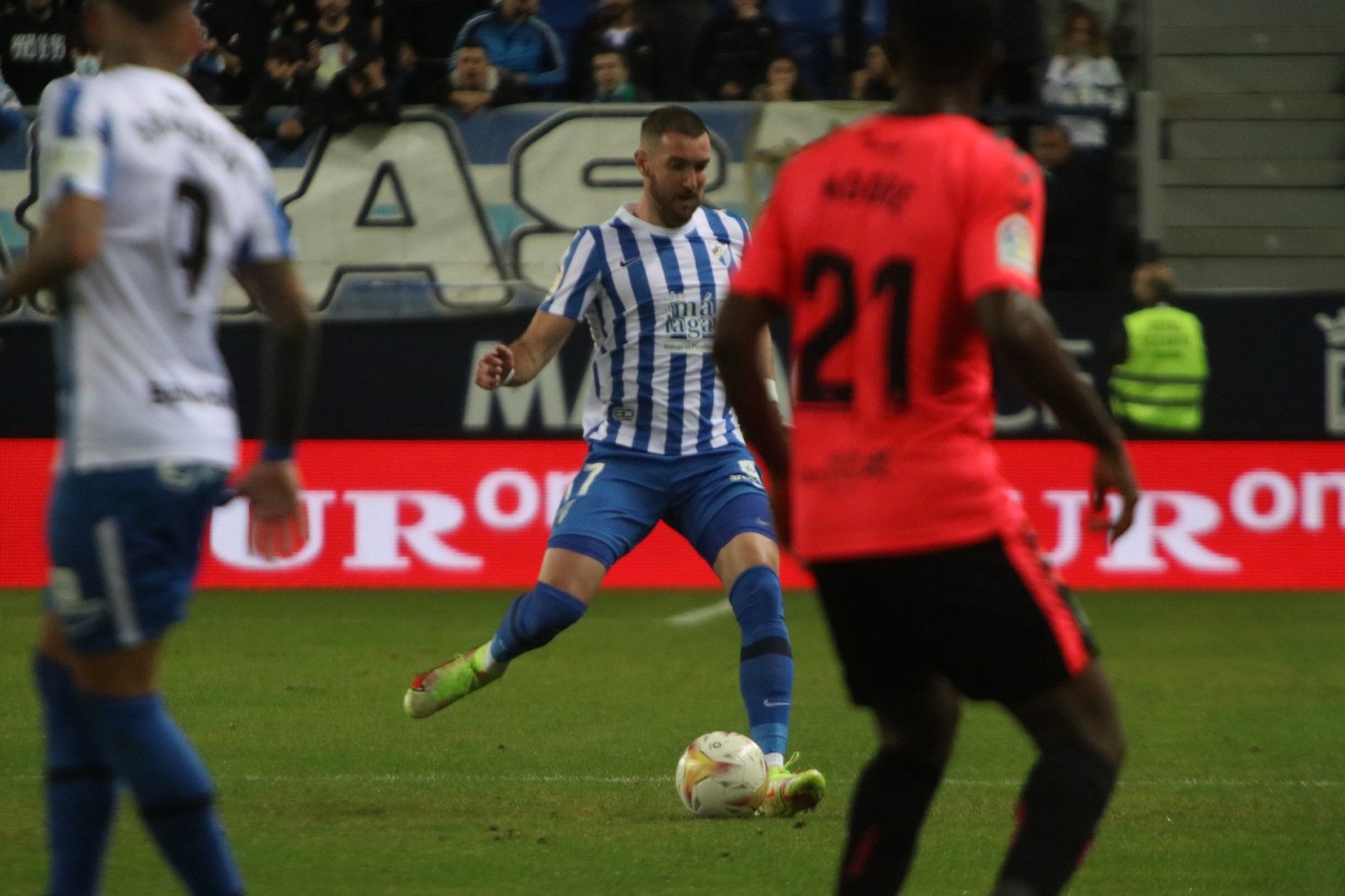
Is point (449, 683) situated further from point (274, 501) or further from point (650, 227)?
point (274, 501)

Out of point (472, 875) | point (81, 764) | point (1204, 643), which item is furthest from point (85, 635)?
point (1204, 643)

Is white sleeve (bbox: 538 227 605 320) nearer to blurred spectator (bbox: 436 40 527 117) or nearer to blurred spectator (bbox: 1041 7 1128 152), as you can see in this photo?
blurred spectator (bbox: 436 40 527 117)

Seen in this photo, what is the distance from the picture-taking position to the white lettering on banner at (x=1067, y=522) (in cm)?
1216

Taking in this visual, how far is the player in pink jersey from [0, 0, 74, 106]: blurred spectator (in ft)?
39.9

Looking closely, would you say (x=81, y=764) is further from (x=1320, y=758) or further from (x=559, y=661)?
(x=559, y=661)

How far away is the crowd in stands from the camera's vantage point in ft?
47.8

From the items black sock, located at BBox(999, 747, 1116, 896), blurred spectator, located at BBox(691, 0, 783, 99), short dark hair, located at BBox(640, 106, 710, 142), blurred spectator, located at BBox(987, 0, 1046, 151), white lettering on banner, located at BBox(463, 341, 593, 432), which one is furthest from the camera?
blurred spectator, located at BBox(987, 0, 1046, 151)

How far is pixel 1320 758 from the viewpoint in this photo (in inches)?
281

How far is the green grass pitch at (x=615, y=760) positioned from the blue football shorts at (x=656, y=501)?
77 centimetres

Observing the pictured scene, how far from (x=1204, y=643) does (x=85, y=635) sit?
7611 mm

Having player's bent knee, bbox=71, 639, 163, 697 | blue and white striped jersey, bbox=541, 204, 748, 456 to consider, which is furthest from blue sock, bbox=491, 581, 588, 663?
player's bent knee, bbox=71, 639, 163, 697

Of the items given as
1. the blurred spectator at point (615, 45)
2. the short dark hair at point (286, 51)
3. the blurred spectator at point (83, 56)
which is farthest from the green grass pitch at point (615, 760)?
the blurred spectator at point (615, 45)

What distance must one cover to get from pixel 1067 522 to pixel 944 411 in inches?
346

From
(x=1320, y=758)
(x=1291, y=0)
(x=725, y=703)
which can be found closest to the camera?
(x=1320, y=758)
